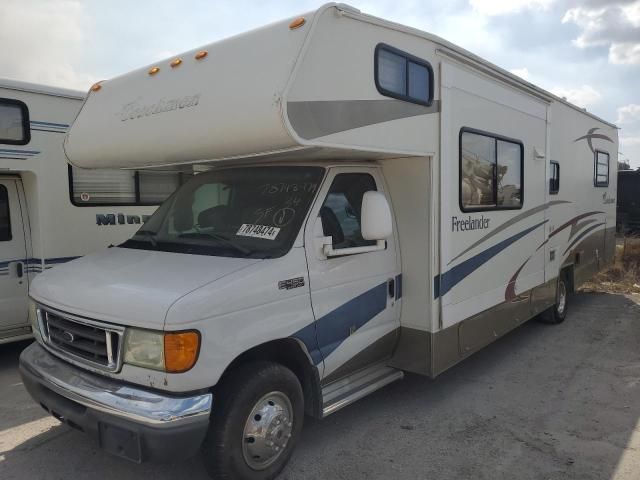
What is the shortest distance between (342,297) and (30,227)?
3.98 meters

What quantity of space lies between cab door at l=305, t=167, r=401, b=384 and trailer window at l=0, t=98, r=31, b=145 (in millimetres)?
3746

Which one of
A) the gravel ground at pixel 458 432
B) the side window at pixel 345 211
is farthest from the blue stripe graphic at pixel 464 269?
the gravel ground at pixel 458 432

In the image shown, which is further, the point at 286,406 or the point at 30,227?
the point at 30,227

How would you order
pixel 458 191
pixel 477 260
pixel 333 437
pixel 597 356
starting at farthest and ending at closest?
pixel 597 356 → pixel 477 260 → pixel 458 191 → pixel 333 437

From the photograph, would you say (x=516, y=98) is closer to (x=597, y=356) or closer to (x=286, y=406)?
(x=597, y=356)

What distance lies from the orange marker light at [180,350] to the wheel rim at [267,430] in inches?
23.7

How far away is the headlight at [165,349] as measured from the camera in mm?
2881

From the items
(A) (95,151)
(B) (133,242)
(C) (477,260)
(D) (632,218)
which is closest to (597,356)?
(C) (477,260)

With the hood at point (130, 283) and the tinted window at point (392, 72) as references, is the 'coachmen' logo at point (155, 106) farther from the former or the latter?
the tinted window at point (392, 72)

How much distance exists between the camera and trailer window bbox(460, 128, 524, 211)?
4902mm

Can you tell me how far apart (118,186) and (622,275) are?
401 inches

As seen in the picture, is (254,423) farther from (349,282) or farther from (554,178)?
(554,178)

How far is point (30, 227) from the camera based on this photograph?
19.5 feet

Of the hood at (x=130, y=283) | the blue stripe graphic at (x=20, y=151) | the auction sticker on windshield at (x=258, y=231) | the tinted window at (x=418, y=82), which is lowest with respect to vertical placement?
the hood at (x=130, y=283)
